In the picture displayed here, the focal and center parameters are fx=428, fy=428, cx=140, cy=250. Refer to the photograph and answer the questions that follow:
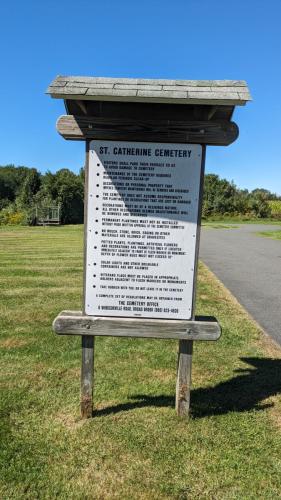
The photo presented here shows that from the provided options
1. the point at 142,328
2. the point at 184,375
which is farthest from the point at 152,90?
the point at 184,375

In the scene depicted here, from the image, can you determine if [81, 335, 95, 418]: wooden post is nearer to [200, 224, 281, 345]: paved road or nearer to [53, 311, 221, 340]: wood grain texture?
[53, 311, 221, 340]: wood grain texture

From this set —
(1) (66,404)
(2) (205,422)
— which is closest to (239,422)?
(2) (205,422)

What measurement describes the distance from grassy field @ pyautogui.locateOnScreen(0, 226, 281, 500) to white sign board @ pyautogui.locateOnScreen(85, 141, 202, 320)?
0.96 metres

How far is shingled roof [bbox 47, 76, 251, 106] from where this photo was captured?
3.14 metres

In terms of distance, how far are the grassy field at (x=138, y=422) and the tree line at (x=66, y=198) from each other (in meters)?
39.0

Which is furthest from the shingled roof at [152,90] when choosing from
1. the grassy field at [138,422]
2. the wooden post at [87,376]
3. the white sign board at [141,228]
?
the grassy field at [138,422]

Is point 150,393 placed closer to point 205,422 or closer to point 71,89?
point 205,422

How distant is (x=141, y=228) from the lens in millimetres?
3545

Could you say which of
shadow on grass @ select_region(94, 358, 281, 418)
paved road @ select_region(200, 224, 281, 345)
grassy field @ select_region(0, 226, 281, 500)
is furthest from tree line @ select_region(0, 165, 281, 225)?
shadow on grass @ select_region(94, 358, 281, 418)

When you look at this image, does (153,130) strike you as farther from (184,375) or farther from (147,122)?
(184,375)

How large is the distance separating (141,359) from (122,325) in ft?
5.52

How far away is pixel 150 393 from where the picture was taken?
4.22m

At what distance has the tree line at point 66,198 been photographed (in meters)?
47.3

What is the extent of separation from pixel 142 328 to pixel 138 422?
0.81 metres
